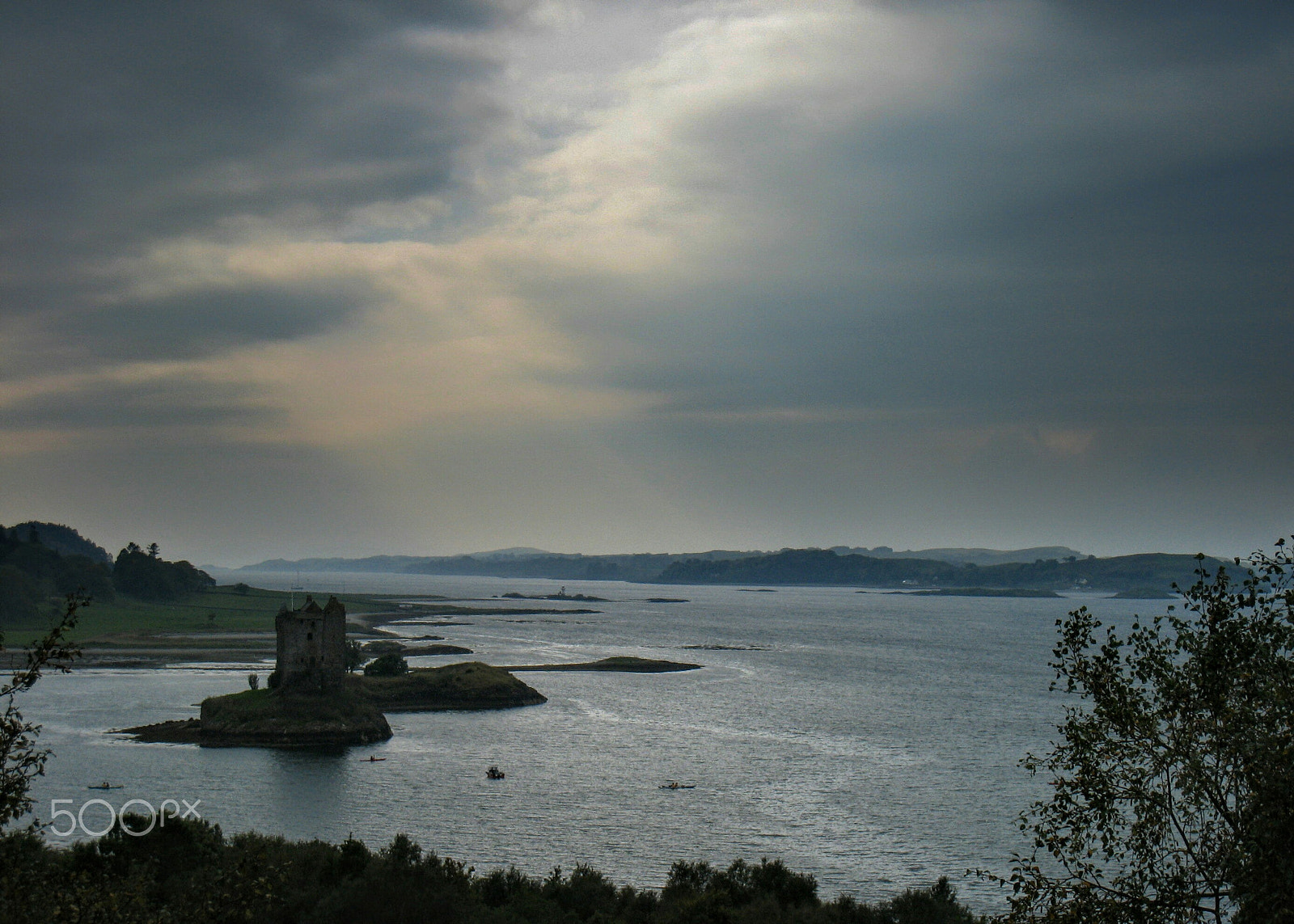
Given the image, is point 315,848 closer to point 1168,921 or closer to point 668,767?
point 1168,921

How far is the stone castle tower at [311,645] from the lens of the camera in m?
101

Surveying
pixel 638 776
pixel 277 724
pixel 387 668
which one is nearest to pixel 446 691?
pixel 387 668

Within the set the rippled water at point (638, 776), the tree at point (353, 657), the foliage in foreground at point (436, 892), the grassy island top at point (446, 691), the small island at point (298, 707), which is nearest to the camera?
the foliage in foreground at point (436, 892)

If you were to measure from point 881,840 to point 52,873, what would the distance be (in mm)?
55219

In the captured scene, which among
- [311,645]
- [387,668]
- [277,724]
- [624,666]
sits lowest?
[624,666]

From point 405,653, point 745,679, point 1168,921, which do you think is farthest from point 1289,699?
point 405,653

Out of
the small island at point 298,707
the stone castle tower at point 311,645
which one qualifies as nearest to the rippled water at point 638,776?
the small island at point 298,707

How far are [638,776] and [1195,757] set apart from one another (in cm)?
7051

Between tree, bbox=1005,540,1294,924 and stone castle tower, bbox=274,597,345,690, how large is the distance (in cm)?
8917

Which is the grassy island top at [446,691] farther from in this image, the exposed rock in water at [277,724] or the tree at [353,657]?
the exposed rock in water at [277,724]

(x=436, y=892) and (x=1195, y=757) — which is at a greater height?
(x=1195, y=757)

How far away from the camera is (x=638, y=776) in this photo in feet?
280

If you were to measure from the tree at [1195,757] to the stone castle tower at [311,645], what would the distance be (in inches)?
3511

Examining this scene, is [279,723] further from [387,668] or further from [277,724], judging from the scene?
[387,668]
